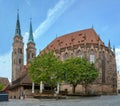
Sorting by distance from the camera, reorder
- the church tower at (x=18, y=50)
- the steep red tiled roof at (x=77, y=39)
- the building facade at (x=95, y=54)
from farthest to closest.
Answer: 1. the church tower at (x=18, y=50)
2. the steep red tiled roof at (x=77, y=39)
3. the building facade at (x=95, y=54)

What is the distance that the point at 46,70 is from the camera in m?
55.9

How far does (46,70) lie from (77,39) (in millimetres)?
43369

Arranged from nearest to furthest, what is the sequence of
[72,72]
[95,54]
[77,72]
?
[72,72], [77,72], [95,54]

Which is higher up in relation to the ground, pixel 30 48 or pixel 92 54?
pixel 30 48

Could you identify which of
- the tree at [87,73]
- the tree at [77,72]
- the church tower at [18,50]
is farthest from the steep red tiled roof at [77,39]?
the tree at [77,72]

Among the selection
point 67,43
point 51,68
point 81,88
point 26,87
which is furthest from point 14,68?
point 51,68

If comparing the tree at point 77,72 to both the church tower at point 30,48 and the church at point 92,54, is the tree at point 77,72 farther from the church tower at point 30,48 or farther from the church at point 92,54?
the church tower at point 30,48

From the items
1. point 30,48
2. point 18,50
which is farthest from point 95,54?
point 30,48

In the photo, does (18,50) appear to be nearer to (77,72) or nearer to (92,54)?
(92,54)

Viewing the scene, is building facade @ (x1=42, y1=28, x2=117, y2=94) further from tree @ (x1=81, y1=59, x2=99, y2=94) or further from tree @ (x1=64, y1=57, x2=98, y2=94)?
tree @ (x1=64, y1=57, x2=98, y2=94)

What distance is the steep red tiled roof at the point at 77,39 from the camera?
94425 mm

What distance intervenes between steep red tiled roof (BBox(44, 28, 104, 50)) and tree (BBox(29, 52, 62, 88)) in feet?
121

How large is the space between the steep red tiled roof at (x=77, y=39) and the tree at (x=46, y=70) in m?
36.9

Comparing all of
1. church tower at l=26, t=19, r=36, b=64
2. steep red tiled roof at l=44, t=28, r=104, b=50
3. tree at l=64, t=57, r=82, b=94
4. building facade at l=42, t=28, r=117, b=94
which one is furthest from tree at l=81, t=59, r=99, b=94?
church tower at l=26, t=19, r=36, b=64
